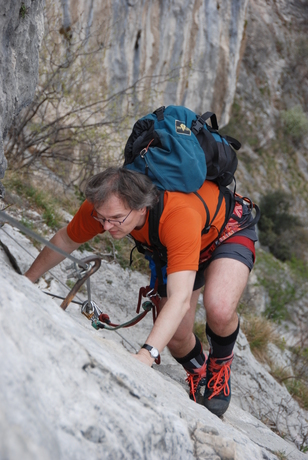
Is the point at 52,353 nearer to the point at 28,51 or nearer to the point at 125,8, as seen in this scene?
the point at 28,51

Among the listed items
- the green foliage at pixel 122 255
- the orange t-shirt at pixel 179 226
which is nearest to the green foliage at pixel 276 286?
the green foliage at pixel 122 255

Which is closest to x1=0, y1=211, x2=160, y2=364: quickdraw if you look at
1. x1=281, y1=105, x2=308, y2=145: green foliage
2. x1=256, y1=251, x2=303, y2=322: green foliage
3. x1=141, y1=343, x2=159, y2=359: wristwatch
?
x1=141, y1=343, x2=159, y2=359: wristwatch

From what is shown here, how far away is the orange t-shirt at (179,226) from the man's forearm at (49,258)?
77mm

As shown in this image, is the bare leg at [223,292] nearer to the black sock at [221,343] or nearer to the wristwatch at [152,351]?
the black sock at [221,343]

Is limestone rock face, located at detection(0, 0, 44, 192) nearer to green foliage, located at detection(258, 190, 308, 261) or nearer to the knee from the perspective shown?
the knee

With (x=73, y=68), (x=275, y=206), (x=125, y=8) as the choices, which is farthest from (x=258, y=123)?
(x=73, y=68)

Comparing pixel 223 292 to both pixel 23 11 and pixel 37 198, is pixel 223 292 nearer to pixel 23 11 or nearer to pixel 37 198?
pixel 23 11

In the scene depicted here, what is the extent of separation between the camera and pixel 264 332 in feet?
17.9

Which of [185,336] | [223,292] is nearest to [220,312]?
[223,292]

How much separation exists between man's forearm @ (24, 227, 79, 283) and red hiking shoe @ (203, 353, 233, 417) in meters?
1.26

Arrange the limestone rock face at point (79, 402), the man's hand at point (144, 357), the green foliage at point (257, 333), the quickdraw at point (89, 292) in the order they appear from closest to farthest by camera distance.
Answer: the limestone rock face at point (79, 402), the quickdraw at point (89, 292), the man's hand at point (144, 357), the green foliage at point (257, 333)

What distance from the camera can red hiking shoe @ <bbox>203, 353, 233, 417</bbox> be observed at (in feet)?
9.53

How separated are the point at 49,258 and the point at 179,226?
82cm

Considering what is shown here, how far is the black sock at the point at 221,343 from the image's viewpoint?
114 inches
